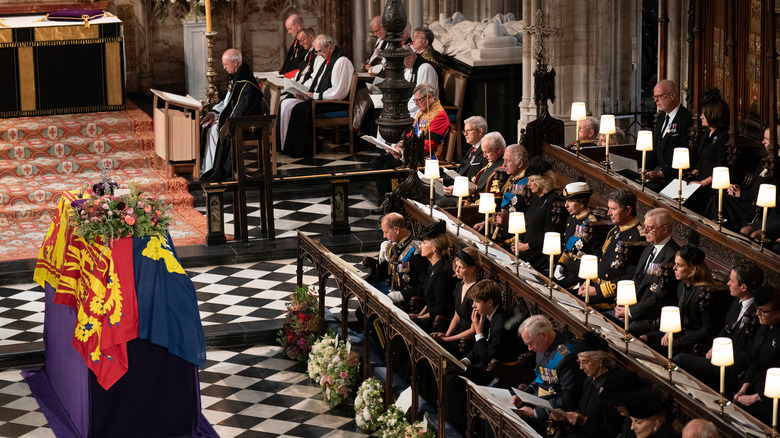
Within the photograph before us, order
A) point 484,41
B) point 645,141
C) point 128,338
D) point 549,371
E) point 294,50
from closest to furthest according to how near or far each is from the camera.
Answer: point 549,371
point 128,338
point 645,141
point 484,41
point 294,50

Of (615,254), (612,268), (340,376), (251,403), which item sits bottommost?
(251,403)

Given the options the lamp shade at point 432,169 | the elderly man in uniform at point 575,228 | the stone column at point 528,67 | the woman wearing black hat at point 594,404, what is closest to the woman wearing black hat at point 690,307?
the woman wearing black hat at point 594,404

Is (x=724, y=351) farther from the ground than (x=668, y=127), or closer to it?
closer to it

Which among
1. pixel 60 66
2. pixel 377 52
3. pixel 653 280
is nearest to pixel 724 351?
pixel 653 280

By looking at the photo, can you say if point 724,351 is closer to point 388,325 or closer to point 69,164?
point 388,325

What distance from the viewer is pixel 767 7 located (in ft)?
38.9

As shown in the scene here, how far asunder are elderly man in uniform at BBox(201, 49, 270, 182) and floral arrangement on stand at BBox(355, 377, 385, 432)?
6.64m

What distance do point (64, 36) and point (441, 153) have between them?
5430mm

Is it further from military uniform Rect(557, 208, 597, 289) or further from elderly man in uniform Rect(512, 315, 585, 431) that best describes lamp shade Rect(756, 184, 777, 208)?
elderly man in uniform Rect(512, 315, 585, 431)

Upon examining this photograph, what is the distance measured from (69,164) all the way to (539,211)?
23.8 ft

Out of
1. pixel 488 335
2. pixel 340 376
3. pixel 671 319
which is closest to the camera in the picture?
pixel 671 319

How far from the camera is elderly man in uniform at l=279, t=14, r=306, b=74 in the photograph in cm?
1770

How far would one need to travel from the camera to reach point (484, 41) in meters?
16.0

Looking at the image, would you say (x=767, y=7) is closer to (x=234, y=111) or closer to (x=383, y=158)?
(x=383, y=158)
